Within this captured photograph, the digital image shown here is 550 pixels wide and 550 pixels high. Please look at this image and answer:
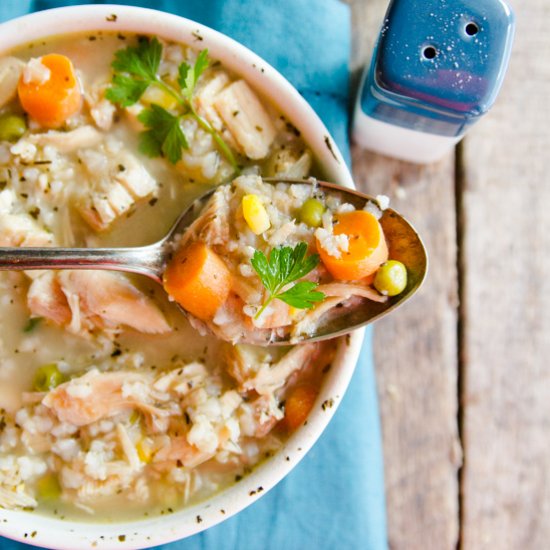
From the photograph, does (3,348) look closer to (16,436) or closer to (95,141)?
(16,436)

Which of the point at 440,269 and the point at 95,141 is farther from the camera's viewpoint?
the point at 440,269

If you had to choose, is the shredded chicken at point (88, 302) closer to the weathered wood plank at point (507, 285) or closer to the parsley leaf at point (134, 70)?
the parsley leaf at point (134, 70)

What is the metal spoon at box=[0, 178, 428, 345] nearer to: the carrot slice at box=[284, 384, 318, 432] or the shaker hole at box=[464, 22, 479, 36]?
the carrot slice at box=[284, 384, 318, 432]

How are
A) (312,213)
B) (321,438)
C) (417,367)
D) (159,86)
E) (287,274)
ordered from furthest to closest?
(417,367)
(321,438)
(159,86)
(312,213)
(287,274)

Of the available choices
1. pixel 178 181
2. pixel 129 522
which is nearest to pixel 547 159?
pixel 178 181

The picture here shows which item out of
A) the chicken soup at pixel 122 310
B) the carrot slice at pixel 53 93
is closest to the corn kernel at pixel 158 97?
Answer: the chicken soup at pixel 122 310

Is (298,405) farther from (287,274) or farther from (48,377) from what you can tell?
(48,377)

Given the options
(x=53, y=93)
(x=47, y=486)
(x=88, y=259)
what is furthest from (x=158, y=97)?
(x=47, y=486)
